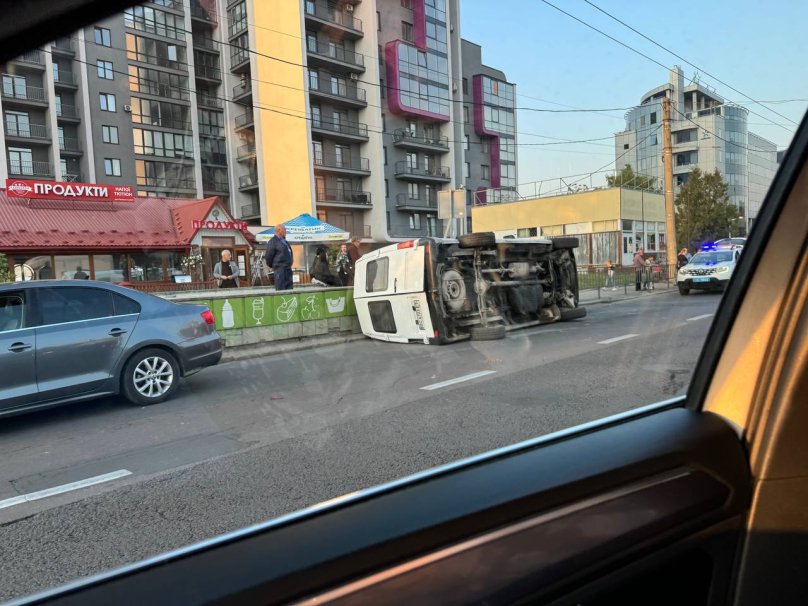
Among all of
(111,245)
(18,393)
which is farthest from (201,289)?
(111,245)

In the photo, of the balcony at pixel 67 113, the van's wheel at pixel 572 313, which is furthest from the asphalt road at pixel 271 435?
the van's wheel at pixel 572 313

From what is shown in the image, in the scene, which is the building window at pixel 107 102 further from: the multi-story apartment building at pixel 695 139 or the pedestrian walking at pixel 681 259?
the pedestrian walking at pixel 681 259

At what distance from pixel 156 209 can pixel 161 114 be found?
761 millimetres

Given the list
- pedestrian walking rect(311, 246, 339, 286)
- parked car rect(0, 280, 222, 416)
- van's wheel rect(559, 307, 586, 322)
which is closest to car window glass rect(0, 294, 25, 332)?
parked car rect(0, 280, 222, 416)

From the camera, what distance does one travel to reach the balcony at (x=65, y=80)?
1343 millimetres

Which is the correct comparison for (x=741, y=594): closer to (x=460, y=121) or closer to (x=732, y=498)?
(x=732, y=498)

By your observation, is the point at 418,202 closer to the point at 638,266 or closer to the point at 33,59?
the point at 638,266

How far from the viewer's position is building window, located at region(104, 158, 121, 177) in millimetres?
1746

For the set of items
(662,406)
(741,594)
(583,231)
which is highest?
(583,231)

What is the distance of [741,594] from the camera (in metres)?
1.58

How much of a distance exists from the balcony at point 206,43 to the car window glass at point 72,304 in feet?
8.46

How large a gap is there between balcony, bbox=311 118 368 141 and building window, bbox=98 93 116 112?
2.23ft

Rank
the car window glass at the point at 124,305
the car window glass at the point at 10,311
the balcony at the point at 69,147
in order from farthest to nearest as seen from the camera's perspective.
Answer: the car window glass at the point at 124,305
the car window glass at the point at 10,311
the balcony at the point at 69,147

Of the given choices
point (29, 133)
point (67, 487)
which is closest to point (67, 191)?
point (29, 133)
